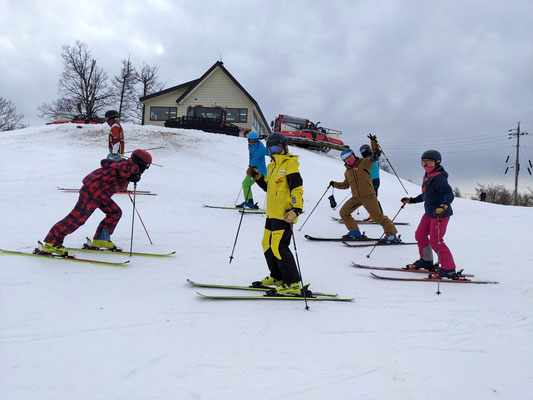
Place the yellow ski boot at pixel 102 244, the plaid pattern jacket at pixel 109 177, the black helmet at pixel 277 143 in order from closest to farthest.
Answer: the black helmet at pixel 277 143 → the plaid pattern jacket at pixel 109 177 → the yellow ski boot at pixel 102 244

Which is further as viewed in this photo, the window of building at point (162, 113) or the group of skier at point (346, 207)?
the window of building at point (162, 113)

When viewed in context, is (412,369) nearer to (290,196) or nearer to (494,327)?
(494,327)

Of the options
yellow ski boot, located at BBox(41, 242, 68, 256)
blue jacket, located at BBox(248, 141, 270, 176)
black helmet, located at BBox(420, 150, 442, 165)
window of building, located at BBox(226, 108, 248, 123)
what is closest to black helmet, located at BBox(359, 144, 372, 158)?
blue jacket, located at BBox(248, 141, 270, 176)

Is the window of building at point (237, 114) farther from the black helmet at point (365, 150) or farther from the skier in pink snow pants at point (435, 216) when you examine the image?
the skier in pink snow pants at point (435, 216)

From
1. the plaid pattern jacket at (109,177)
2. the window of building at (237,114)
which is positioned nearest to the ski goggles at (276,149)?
the plaid pattern jacket at (109,177)

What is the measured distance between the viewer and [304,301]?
3.71 metres

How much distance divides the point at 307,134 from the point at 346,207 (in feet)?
62.2

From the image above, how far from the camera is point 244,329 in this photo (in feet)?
9.80

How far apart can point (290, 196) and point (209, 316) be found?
1.52 metres

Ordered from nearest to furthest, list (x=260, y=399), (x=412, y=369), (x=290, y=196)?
(x=260, y=399) < (x=412, y=369) < (x=290, y=196)

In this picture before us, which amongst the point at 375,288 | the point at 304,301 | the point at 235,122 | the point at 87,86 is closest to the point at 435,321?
the point at 375,288

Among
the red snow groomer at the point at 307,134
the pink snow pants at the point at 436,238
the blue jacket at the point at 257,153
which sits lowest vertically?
the pink snow pants at the point at 436,238

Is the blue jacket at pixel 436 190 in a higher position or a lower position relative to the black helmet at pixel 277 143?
lower

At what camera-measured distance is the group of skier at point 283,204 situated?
3.79 meters
